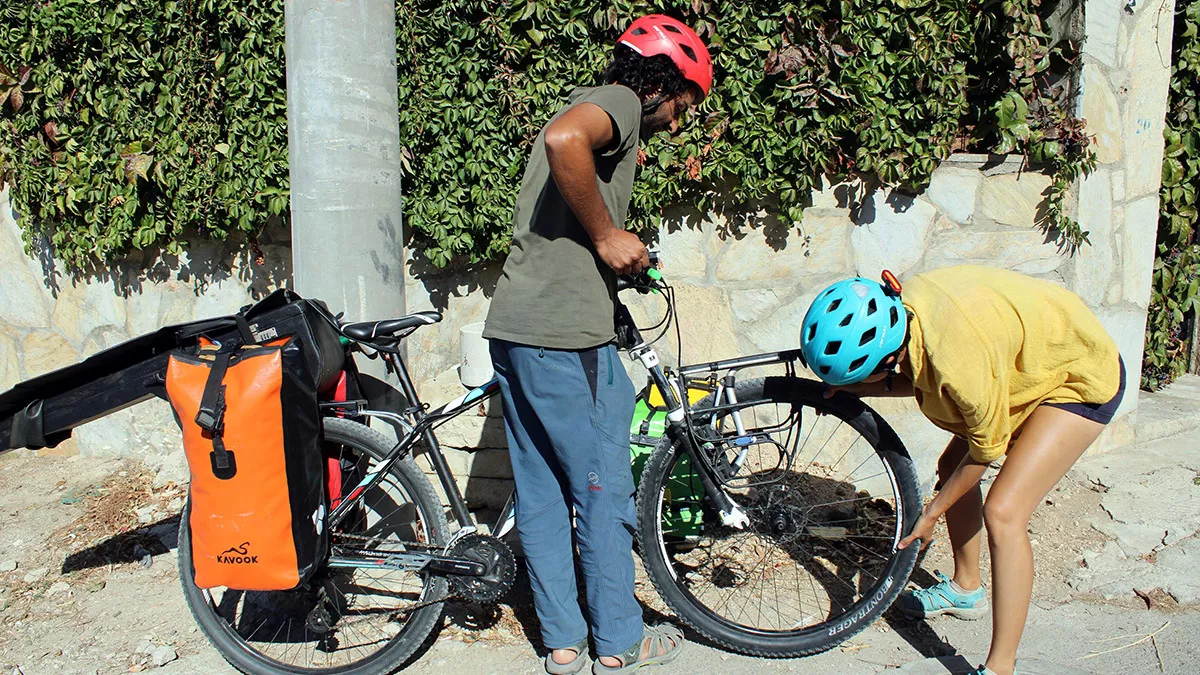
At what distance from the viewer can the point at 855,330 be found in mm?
2738

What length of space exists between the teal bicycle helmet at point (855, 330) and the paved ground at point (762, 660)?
42.4 inches

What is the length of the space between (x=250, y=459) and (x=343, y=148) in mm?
1172

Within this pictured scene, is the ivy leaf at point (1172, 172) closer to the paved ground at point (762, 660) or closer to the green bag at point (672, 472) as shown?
the paved ground at point (762, 660)

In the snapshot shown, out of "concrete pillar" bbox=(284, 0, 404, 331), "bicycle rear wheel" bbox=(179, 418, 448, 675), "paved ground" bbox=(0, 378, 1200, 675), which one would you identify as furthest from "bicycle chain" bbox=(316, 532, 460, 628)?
"concrete pillar" bbox=(284, 0, 404, 331)

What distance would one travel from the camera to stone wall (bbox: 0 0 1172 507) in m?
4.19

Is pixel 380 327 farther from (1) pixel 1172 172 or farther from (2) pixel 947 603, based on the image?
(1) pixel 1172 172

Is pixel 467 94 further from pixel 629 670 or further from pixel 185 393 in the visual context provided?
pixel 629 670

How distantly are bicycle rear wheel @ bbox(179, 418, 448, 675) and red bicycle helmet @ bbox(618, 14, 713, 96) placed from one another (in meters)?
1.54

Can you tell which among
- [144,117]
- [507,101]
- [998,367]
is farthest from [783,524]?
[144,117]

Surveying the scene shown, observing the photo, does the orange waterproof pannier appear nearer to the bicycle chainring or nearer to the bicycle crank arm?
the bicycle crank arm

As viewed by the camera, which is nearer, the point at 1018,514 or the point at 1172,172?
the point at 1018,514

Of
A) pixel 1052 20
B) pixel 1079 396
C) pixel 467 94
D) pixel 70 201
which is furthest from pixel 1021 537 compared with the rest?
pixel 70 201

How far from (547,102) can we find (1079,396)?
2434mm

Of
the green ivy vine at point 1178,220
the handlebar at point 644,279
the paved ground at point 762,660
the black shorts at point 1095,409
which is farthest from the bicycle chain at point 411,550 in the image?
the green ivy vine at point 1178,220
